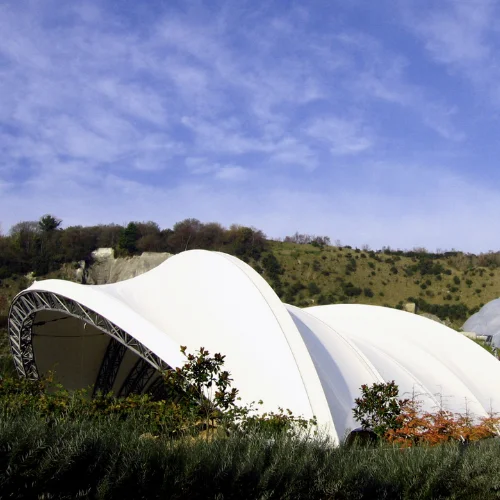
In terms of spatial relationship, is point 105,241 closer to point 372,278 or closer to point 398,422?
point 372,278

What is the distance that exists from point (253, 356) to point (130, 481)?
22.0 feet

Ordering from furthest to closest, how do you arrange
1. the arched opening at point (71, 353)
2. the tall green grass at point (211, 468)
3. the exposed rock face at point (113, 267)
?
the exposed rock face at point (113, 267) → the arched opening at point (71, 353) → the tall green grass at point (211, 468)

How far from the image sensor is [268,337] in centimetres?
1179

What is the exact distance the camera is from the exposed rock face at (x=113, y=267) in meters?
58.2

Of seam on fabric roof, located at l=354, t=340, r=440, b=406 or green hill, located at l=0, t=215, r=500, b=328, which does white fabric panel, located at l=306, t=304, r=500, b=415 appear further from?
green hill, located at l=0, t=215, r=500, b=328

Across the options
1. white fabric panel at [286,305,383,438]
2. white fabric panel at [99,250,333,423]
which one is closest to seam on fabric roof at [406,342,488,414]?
white fabric panel at [286,305,383,438]

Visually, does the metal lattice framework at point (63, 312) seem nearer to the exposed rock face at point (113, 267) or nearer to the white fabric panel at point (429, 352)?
the white fabric panel at point (429, 352)

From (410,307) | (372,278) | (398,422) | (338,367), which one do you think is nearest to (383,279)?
(372,278)

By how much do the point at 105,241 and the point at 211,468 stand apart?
6271cm

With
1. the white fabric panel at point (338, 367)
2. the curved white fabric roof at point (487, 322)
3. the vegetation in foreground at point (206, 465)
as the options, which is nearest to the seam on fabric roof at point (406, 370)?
the white fabric panel at point (338, 367)

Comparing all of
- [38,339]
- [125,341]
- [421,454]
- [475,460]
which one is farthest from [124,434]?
[38,339]

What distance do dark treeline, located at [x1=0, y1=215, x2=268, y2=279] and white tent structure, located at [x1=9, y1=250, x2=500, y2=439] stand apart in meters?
39.7

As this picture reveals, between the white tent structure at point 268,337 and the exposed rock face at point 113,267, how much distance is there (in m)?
35.8

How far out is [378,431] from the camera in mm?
10180
